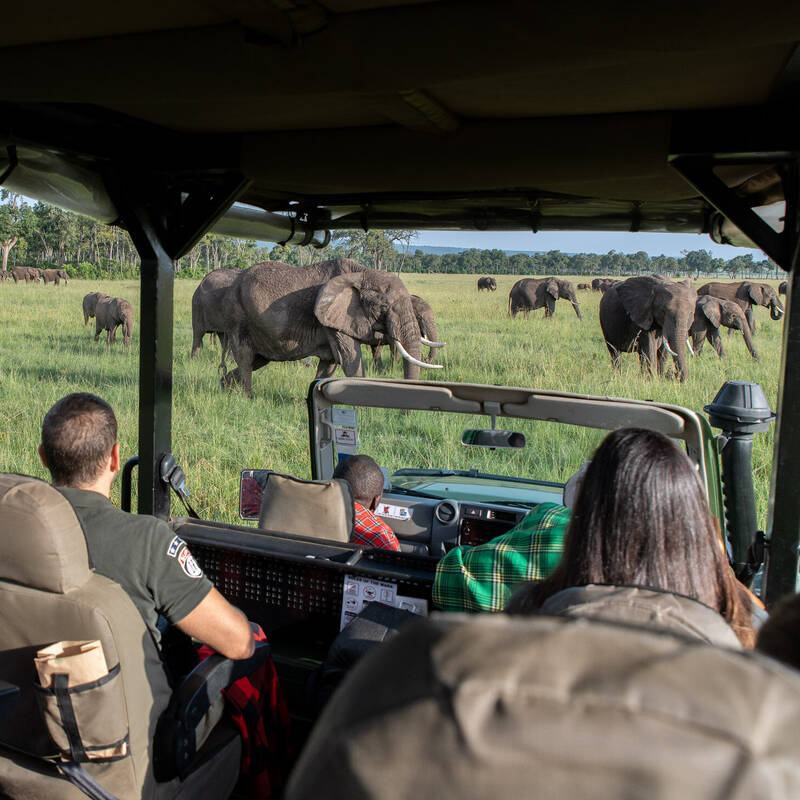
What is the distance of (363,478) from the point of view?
3465 millimetres

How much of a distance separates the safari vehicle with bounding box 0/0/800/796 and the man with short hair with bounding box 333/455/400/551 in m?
0.22

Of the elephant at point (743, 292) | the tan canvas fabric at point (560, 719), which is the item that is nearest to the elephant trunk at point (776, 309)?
the elephant at point (743, 292)

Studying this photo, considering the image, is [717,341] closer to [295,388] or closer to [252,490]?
[295,388]

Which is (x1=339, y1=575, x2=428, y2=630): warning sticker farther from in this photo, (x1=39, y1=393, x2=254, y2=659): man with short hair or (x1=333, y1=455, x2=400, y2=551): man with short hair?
(x1=333, y1=455, x2=400, y2=551): man with short hair

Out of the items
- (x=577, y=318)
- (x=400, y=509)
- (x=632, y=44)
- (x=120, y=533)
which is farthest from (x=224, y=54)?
(x=577, y=318)

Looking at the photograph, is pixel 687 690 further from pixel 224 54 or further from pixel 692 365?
pixel 692 365

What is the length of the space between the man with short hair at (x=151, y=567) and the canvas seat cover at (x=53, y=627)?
0.12 m

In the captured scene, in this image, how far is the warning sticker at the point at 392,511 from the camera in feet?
12.2

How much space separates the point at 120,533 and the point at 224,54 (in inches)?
64.7

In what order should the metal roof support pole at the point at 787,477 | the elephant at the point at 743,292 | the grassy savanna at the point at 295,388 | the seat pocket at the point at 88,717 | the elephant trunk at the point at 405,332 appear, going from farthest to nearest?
the elephant at the point at 743,292 < the elephant trunk at the point at 405,332 < the grassy savanna at the point at 295,388 < the metal roof support pole at the point at 787,477 < the seat pocket at the point at 88,717

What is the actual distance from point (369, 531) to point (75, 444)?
1.33m

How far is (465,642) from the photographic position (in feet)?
2.33

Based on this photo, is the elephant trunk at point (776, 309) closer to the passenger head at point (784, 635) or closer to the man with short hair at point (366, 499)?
the man with short hair at point (366, 499)

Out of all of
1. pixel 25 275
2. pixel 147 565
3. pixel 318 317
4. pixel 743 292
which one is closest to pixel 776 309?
pixel 743 292
